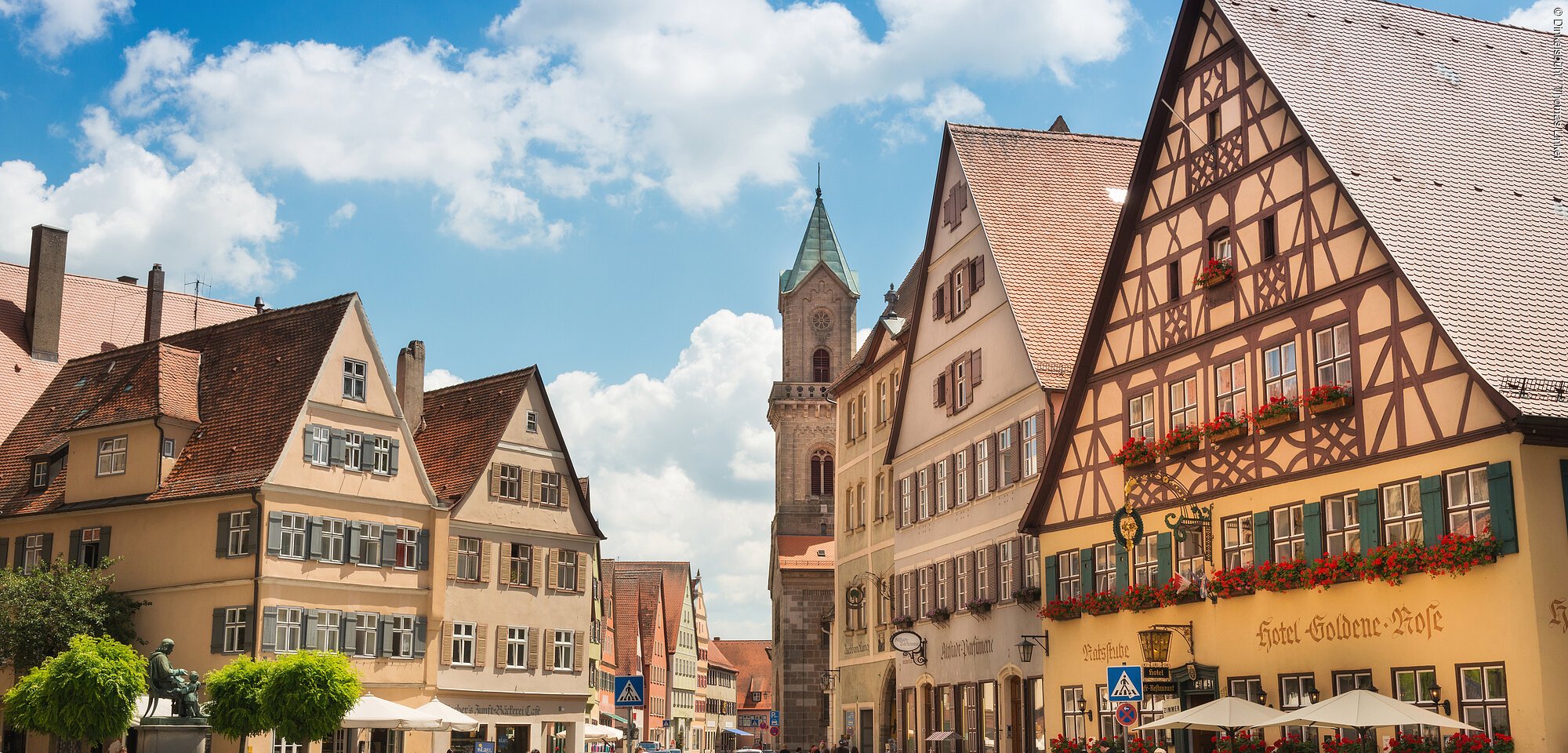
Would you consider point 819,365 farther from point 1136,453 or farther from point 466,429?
point 1136,453

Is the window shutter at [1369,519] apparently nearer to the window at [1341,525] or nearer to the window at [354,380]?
the window at [1341,525]

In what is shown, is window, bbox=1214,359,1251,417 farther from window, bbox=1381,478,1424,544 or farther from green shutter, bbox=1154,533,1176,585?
window, bbox=1381,478,1424,544

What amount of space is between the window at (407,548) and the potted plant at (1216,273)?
24.0 metres

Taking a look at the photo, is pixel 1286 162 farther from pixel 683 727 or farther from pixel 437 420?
pixel 683 727

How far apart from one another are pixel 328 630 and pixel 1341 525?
26219mm

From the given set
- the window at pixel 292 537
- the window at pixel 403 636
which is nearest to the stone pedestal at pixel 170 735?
the window at pixel 292 537

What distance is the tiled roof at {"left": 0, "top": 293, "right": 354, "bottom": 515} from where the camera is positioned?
4150 centimetres

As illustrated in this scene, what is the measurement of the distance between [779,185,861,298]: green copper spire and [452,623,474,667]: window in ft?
174

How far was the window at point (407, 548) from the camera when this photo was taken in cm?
4353

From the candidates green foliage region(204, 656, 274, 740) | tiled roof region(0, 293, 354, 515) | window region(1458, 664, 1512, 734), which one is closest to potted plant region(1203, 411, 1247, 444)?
window region(1458, 664, 1512, 734)

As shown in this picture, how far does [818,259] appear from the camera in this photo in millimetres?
97438

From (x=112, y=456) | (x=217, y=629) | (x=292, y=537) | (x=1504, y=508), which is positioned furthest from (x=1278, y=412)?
(x=112, y=456)

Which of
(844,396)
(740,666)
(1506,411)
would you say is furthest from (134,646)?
(740,666)

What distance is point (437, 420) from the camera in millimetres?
50531
